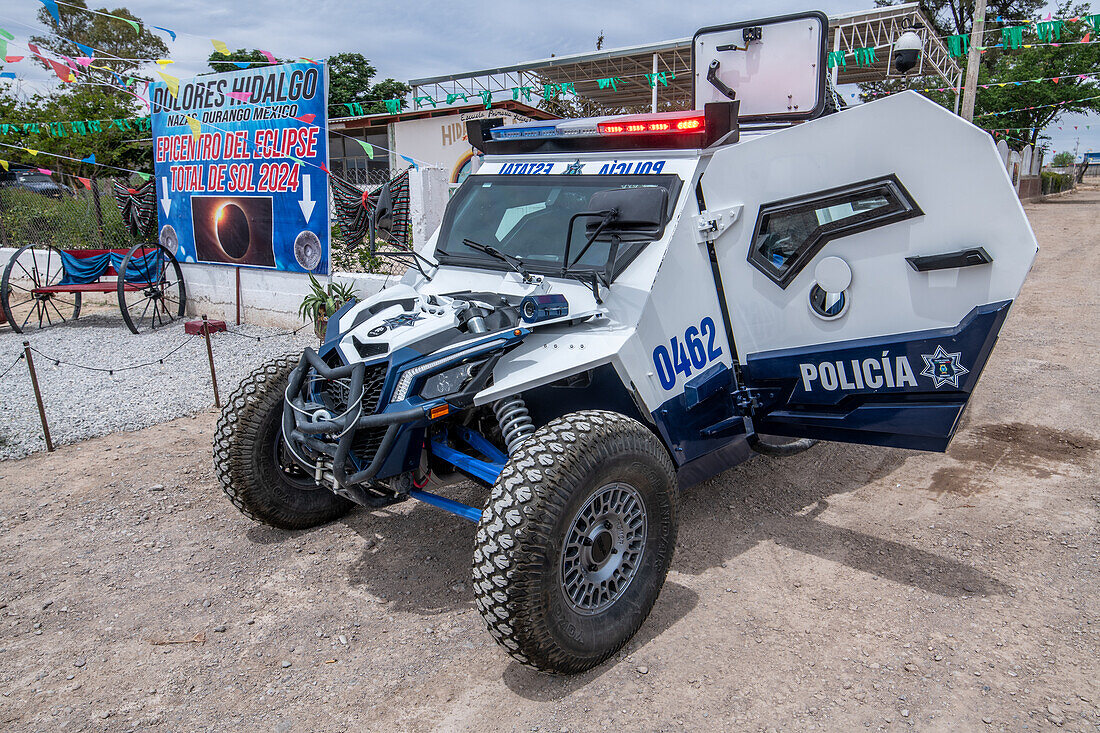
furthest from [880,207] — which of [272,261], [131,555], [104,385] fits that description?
[272,261]

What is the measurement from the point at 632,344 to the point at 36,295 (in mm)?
10137

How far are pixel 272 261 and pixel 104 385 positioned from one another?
2.89 meters


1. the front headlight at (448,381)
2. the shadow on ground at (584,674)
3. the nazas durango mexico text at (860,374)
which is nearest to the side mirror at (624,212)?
the front headlight at (448,381)

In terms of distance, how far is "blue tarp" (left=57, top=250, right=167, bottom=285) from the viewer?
10109 millimetres

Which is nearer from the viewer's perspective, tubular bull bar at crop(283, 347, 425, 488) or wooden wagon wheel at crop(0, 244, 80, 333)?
tubular bull bar at crop(283, 347, 425, 488)

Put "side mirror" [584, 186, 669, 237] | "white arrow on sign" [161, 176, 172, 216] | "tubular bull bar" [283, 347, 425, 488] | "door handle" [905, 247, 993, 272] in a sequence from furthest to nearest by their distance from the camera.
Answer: "white arrow on sign" [161, 176, 172, 216], "side mirror" [584, 186, 669, 237], "door handle" [905, 247, 993, 272], "tubular bull bar" [283, 347, 425, 488]

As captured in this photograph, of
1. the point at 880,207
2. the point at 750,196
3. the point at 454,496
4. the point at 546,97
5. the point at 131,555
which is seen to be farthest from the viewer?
the point at 546,97

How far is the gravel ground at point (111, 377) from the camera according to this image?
627 centimetres

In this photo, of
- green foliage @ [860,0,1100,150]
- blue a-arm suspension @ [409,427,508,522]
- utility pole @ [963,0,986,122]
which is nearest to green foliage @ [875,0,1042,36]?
green foliage @ [860,0,1100,150]

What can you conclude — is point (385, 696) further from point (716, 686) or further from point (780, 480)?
point (780, 480)

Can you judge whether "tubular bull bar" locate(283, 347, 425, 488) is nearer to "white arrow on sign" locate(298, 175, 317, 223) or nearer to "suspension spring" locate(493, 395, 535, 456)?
"suspension spring" locate(493, 395, 535, 456)

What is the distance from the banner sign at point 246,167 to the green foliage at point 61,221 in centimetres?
215

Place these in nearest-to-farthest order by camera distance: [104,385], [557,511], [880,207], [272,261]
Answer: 1. [557,511]
2. [880,207]
3. [104,385]
4. [272,261]

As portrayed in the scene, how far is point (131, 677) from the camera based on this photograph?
310 centimetres
